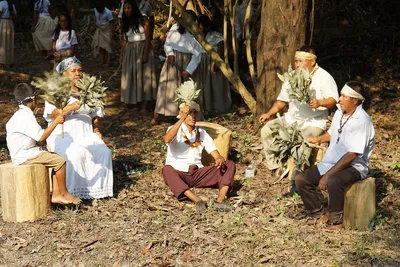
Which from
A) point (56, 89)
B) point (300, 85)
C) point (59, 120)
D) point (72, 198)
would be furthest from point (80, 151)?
point (300, 85)

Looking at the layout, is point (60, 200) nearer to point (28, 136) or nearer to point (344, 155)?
point (28, 136)

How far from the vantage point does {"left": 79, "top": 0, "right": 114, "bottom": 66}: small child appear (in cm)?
1598

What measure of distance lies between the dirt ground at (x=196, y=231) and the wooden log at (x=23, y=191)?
109mm

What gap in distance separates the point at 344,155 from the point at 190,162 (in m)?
2.07

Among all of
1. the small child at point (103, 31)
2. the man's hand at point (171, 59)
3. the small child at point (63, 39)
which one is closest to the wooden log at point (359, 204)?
the man's hand at point (171, 59)

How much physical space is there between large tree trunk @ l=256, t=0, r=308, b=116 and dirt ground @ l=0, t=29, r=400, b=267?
1102 millimetres

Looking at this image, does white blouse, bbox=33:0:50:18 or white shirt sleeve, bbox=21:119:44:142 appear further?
white blouse, bbox=33:0:50:18

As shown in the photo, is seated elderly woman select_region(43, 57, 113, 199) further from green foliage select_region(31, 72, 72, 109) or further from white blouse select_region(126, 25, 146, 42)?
white blouse select_region(126, 25, 146, 42)

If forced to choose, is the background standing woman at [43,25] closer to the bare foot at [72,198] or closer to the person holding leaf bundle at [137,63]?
the person holding leaf bundle at [137,63]

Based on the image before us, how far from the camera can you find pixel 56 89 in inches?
328

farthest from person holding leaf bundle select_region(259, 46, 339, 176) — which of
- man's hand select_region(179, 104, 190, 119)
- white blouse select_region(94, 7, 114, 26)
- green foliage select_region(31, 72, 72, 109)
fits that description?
white blouse select_region(94, 7, 114, 26)

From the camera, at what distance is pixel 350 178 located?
25.4 ft

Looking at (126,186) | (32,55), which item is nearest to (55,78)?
(126,186)

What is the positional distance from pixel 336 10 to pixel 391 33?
136 centimetres
